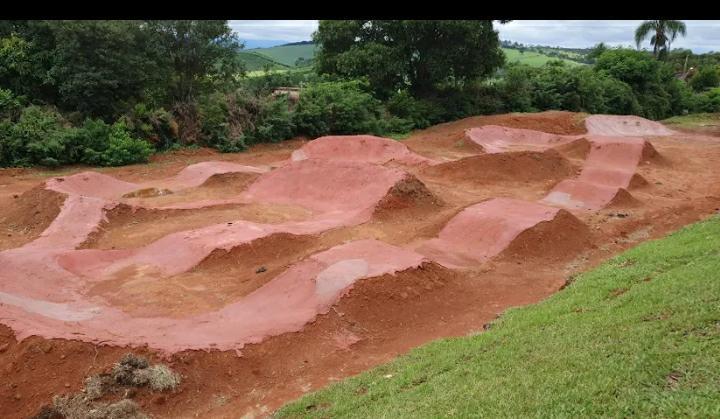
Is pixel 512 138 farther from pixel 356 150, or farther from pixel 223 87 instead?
pixel 223 87

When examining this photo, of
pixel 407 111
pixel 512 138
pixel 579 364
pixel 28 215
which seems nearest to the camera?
pixel 579 364

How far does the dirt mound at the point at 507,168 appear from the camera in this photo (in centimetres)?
1812

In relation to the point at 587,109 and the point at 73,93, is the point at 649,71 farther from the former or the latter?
the point at 73,93

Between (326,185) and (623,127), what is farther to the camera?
(623,127)

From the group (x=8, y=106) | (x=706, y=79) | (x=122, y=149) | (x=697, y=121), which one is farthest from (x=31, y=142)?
(x=706, y=79)

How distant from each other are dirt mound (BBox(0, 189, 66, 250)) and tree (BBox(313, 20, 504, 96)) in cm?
1605

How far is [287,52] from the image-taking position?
57.3 metres

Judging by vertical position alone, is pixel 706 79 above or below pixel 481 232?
below

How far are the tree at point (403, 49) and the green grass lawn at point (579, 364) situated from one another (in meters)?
20.4

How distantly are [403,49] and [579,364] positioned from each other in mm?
23752

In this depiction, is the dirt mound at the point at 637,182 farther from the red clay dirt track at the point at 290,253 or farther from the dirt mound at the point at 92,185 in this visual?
the dirt mound at the point at 92,185

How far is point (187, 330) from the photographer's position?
827 cm

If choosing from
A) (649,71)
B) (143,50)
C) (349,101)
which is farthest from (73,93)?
(649,71)

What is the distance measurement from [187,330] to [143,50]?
55.7 feet
